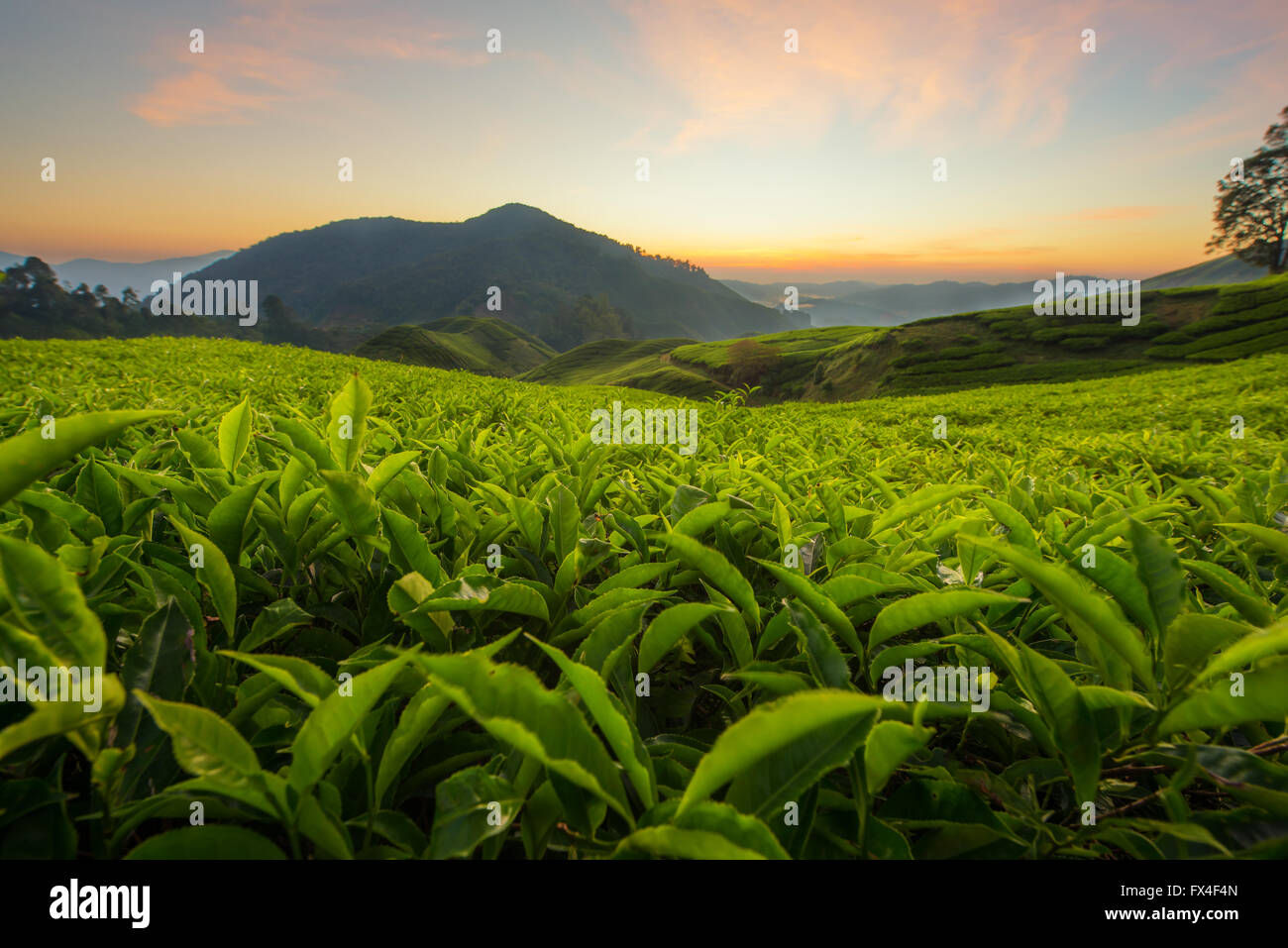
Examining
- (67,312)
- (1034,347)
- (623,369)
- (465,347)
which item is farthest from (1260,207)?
(67,312)

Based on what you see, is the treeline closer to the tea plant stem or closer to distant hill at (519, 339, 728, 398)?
distant hill at (519, 339, 728, 398)

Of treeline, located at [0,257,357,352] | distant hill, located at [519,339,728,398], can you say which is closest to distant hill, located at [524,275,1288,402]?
distant hill, located at [519,339,728,398]

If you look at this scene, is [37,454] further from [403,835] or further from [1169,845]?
[1169,845]

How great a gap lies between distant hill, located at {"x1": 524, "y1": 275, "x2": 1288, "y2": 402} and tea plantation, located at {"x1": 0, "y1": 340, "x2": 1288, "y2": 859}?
36121mm

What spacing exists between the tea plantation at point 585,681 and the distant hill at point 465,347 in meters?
93.1

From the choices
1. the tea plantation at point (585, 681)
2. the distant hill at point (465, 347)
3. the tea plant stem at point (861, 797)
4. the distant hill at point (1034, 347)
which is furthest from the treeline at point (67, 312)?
the tea plant stem at point (861, 797)

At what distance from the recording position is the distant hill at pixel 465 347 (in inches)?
3770

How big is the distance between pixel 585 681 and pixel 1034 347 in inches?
1771

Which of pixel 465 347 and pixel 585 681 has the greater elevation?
pixel 465 347

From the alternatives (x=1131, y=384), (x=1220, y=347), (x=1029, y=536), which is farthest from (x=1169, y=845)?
(x=1220, y=347)

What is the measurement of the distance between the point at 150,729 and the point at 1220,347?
130ft

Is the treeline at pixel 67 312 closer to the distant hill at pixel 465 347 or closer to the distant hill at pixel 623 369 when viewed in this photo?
the distant hill at pixel 465 347

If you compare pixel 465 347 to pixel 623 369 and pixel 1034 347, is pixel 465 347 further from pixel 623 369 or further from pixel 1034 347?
pixel 1034 347

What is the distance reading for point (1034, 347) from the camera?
36531 millimetres
